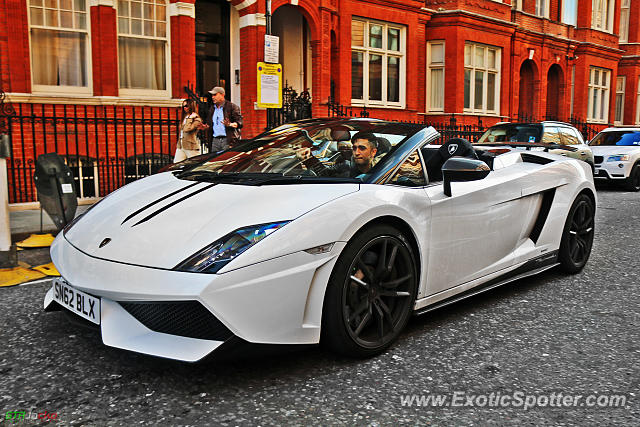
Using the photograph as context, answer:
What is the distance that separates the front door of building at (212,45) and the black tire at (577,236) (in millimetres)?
11756

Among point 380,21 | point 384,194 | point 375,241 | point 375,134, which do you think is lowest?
point 375,241

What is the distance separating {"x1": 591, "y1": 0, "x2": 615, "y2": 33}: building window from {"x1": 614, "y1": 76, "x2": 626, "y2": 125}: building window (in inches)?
130

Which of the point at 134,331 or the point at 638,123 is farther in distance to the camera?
the point at 638,123

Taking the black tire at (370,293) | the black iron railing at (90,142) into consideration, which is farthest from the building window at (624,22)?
the black tire at (370,293)

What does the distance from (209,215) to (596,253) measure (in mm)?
5040

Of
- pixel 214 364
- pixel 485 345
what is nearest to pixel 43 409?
pixel 214 364

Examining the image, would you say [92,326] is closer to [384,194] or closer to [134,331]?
[134,331]

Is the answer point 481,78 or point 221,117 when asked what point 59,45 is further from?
point 481,78

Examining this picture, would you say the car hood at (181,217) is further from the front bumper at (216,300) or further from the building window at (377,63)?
the building window at (377,63)

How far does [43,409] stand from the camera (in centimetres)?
279

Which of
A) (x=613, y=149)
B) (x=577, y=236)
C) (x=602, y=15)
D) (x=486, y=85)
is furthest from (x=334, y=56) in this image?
(x=602, y=15)

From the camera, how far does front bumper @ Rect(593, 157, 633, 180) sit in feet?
49.0

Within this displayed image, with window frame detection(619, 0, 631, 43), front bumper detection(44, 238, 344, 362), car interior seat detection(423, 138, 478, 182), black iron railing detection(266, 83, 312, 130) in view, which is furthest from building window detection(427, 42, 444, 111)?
front bumper detection(44, 238, 344, 362)

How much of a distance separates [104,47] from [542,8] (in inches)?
779
